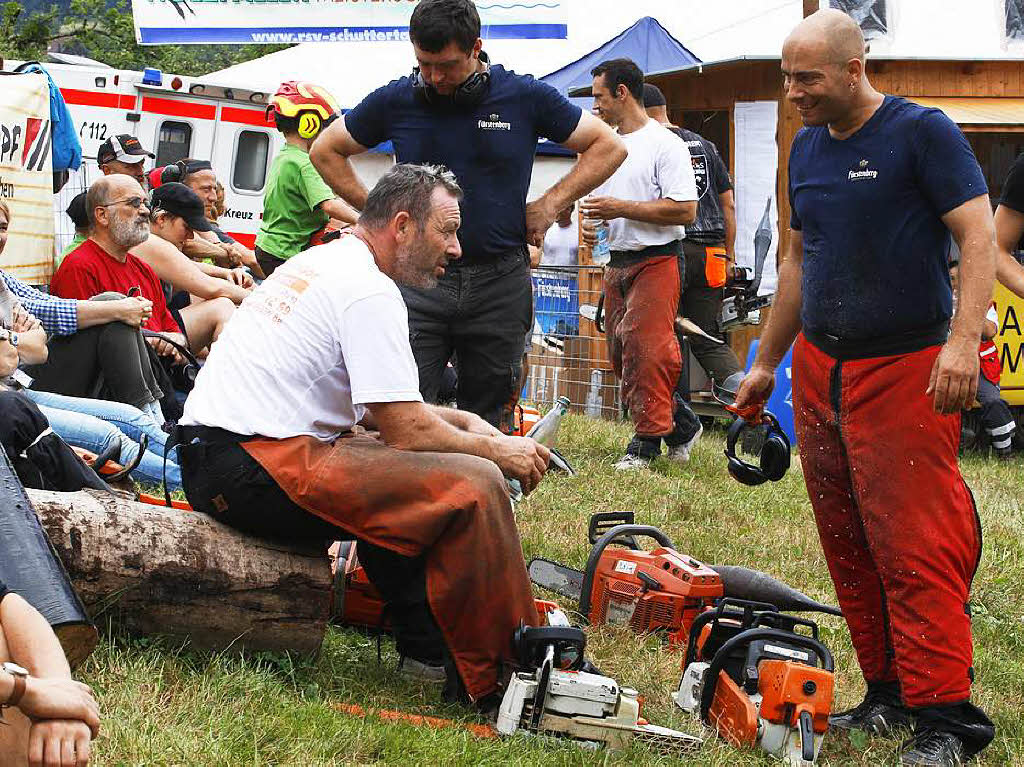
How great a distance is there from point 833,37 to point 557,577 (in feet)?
8.15

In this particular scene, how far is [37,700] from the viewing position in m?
2.70

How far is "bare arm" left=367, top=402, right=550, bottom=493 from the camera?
4.35 metres

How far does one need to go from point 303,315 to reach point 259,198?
1285cm

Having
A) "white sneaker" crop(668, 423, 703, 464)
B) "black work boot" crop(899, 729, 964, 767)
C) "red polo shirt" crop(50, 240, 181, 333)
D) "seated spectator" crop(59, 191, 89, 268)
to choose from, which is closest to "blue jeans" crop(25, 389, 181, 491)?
"red polo shirt" crop(50, 240, 181, 333)

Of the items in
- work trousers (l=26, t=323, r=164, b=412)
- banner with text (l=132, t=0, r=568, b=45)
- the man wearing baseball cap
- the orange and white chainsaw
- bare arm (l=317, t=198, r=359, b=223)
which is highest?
banner with text (l=132, t=0, r=568, b=45)

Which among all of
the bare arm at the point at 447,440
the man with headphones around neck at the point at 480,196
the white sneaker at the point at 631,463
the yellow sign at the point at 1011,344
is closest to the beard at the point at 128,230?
the man with headphones around neck at the point at 480,196

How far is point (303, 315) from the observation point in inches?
176

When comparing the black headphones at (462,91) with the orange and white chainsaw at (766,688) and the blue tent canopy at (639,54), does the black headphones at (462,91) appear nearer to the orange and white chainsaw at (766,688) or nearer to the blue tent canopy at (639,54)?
the orange and white chainsaw at (766,688)

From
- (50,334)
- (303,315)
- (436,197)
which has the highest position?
(436,197)

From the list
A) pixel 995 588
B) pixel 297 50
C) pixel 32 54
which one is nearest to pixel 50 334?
pixel 995 588

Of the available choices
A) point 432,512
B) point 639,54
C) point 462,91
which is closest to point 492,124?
point 462,91

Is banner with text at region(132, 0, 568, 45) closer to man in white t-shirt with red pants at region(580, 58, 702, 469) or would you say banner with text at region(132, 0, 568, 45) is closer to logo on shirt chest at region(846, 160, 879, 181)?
man in white t-shirt with red pants at region(580, 58, 702, 469)

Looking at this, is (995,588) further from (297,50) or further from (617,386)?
(297,50)

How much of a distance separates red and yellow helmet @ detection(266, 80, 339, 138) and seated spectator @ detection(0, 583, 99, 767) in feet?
19.9
